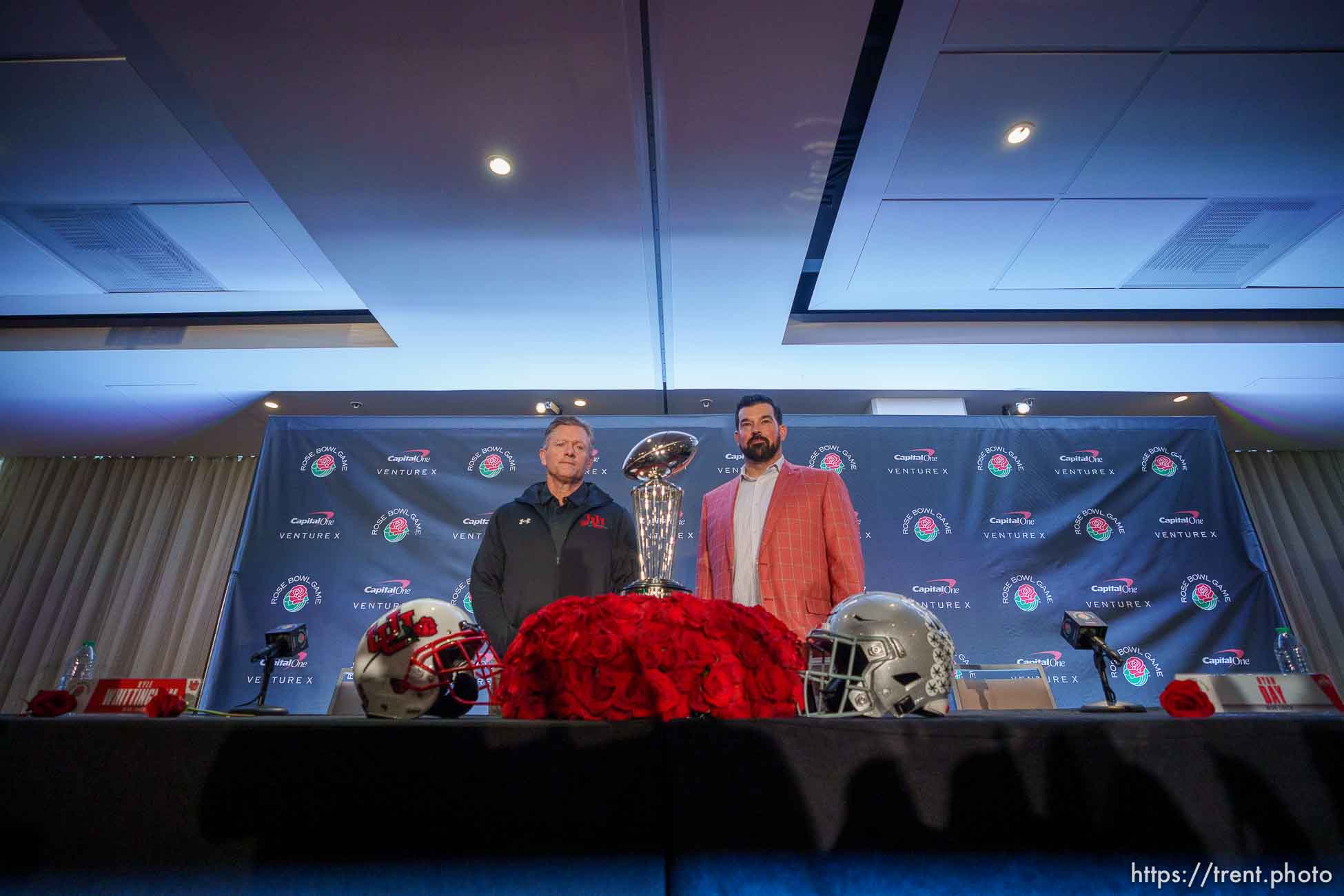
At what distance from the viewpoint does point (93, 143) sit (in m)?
2.72

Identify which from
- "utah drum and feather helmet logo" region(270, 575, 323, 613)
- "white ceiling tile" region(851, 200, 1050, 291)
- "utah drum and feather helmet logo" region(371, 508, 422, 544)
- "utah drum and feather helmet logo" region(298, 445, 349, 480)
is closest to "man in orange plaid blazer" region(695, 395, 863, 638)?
"white ceiling tile" region(851, 200, 1050, 291)

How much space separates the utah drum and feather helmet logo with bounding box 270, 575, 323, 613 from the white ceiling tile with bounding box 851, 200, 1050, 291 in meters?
3.87

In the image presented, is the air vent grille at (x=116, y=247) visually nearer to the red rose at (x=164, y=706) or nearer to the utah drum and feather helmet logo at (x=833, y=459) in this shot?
the red rose at (x=164, y=706)

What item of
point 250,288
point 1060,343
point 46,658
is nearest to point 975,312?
point 1060,343

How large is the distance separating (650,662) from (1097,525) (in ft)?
15.0

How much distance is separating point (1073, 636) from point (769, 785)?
1.89 m

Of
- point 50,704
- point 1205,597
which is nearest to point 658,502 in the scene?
point 50,704

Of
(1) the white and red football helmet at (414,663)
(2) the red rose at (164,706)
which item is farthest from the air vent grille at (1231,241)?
(2) the red rose at (164,706)

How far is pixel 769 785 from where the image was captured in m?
0.65

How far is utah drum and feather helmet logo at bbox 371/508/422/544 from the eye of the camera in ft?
14.0

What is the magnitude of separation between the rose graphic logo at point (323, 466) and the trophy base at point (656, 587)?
3912mm

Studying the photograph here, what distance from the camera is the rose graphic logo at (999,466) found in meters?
4.40

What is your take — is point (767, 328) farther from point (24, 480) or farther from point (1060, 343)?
point (24, 480)

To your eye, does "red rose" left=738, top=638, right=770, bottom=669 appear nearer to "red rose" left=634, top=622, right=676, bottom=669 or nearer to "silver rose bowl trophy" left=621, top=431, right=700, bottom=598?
"red rose" left=634, top=622, right=676, bottom=669
